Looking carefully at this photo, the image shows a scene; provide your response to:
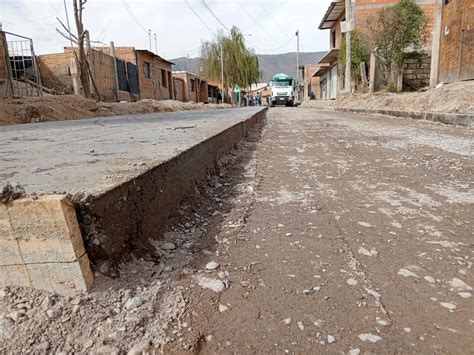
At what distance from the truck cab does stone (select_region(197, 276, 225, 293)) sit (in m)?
32.6

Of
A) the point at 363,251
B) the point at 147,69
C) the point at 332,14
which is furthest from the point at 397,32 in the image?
the point at 363,251

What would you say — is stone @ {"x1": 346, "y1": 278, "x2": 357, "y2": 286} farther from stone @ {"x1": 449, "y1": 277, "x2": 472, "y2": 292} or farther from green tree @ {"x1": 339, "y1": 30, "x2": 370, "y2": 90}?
green tree @ {"x1": 339, "y1": 30, "x2": 370, "y2": 90}

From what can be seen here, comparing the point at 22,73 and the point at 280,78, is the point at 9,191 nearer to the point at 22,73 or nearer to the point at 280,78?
the point at 22,73

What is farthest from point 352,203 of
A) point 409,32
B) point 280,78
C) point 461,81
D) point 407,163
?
point 280,78

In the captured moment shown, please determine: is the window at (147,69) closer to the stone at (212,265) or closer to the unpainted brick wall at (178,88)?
the unpainted brick wall at (178,88)

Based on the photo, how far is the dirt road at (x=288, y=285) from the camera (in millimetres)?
886

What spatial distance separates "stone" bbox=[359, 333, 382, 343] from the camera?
884mm

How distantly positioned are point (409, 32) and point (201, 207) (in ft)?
59.3

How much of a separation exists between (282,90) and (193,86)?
342 inches

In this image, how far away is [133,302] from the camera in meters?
0.99

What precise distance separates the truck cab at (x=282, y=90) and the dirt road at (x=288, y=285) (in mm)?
31548

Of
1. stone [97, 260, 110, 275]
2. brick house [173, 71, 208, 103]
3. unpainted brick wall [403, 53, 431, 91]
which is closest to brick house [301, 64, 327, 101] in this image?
brick house [173, 71, 208, 103]

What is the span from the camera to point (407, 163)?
293 cm

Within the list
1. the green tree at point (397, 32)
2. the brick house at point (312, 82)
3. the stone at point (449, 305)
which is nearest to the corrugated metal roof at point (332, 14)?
the green tree at point (397, 32)
